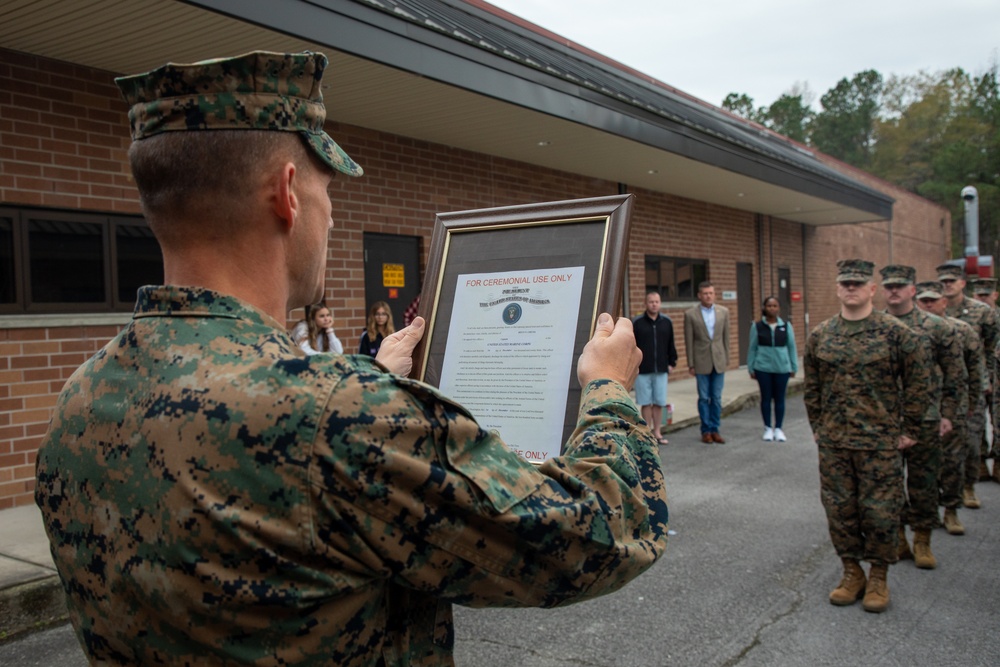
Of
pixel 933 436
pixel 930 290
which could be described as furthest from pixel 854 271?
pixel 930 290

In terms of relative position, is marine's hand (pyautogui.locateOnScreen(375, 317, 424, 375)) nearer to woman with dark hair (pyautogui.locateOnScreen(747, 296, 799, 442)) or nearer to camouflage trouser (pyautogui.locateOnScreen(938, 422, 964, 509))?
camouflage trouser (pyautogui.locateOnScreen(938, 422, 964, 509))

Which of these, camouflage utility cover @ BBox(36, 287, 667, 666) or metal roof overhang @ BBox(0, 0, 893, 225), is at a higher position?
metal roof overhang @ BBox(0, 0, 893, 225)

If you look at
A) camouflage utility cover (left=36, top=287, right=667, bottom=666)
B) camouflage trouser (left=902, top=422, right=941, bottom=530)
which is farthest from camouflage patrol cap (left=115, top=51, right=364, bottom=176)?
camouflage trouser (left=902, top=422, right=941, bottom=530)

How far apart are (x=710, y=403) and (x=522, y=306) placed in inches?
347

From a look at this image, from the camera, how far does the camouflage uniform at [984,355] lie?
23.8 feet

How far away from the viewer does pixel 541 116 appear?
8883mm

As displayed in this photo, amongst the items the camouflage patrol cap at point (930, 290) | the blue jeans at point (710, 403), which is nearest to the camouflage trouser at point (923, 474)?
the camouflage patrol cap at point (930, 290)

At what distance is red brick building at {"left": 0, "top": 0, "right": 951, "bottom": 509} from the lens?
620 centimetres

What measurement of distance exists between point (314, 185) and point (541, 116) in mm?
7849

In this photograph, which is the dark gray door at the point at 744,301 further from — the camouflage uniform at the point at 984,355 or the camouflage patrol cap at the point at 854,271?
the camouflage patrol cap at the point at 854,271

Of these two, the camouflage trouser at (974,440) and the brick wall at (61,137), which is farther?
the camouflage trouser at (974,440)

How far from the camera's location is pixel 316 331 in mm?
8164

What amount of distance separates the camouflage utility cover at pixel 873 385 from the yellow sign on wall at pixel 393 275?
5789 mm

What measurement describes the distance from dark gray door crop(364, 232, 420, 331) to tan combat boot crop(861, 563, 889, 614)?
6.27 m
